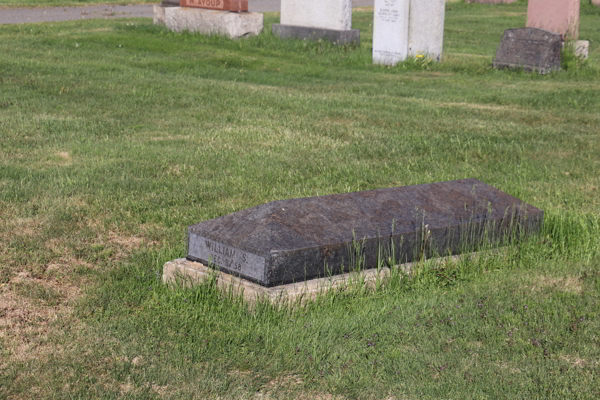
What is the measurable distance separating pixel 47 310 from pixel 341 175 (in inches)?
135

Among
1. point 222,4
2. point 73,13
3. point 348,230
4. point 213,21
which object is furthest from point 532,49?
point 73,13

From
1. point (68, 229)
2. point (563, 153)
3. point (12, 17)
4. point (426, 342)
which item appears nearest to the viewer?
point (426, 342)

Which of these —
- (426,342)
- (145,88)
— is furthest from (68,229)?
(145,88)

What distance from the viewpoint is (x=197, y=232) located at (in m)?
4.56

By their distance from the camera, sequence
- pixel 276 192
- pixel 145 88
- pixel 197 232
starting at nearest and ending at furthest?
pixel 197 232, pixel 276 192, pixel 145 88

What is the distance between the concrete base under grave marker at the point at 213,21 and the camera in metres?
16.2

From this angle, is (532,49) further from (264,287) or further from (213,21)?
(264,287)

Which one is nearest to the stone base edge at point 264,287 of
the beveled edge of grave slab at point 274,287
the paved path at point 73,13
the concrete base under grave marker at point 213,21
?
the beveled edge of grave slab at point 274,287

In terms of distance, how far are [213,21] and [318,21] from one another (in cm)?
220

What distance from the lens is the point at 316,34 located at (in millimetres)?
16078

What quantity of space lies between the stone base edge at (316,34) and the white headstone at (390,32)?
1.21 m

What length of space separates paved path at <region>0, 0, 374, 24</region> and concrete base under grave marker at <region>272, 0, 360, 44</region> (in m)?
7.06

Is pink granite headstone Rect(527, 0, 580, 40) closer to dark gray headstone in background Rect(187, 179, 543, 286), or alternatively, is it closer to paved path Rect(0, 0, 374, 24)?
dark gray headstone in background Rect(187, 179, 543, 286)

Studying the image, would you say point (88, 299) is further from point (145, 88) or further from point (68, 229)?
point (145, 88)
